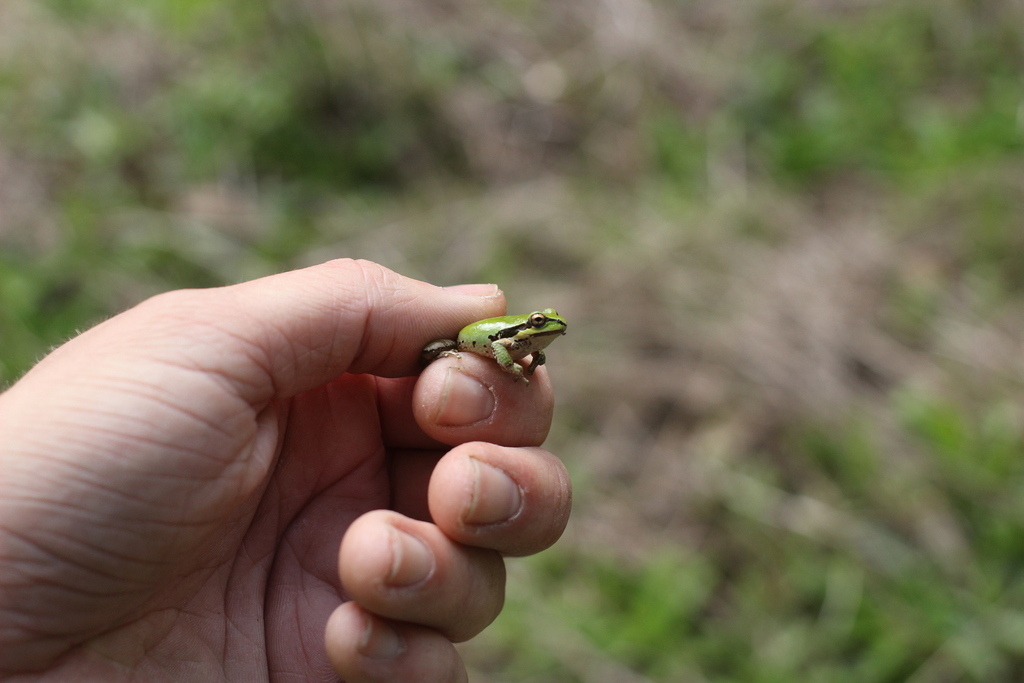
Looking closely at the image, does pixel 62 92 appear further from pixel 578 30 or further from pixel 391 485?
pixel 391 485

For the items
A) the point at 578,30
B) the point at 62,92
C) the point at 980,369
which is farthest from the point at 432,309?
the point at 578,30

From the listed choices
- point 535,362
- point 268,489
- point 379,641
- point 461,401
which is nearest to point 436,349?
point 461,401

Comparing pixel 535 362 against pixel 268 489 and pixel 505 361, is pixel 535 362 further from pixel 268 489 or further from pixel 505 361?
pixel 268 489

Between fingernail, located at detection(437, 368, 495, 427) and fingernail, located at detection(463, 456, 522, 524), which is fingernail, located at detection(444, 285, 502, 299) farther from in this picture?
fingernail, located at detection(463, 456, 522, 524)

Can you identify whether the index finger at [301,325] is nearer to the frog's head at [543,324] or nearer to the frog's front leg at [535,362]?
the frog's head at [543,324]

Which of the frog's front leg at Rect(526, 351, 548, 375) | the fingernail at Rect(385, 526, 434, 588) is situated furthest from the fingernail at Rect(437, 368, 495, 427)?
the fingernail at Rect(385, 526, 434, 588)

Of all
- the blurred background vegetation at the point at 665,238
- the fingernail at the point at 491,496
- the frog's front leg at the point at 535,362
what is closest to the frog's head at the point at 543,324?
the frog's front leg at the point at 535,362
